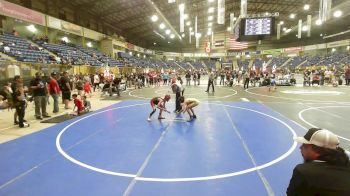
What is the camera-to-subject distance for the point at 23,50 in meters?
21.5

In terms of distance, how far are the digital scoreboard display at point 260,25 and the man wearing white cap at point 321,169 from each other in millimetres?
17538

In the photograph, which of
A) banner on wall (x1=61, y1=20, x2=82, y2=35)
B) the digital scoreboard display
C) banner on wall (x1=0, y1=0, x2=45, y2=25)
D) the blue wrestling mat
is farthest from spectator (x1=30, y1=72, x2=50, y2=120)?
banner on wall (x1=61, y1=20, x2=82, y2=35)

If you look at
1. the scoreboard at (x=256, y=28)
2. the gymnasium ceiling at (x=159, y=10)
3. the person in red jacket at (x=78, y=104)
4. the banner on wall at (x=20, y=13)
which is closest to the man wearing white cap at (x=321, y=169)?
the person in red jacket at (x=78, y=104)

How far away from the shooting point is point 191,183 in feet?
15.3

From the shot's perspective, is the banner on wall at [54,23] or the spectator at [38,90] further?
the banner on wall at [54,23]

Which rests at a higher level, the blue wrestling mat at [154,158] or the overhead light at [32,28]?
the overhead light at [32,28]

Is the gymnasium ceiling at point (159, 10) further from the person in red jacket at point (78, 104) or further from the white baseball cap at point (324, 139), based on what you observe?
the white baseball cap at point (324, 139)

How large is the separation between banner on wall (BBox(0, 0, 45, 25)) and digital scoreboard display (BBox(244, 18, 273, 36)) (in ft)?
67.9

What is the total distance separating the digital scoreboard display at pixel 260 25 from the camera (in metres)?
18.0

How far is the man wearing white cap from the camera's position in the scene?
1897 millimetres

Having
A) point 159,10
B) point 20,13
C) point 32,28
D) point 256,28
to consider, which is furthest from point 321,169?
point 32,28

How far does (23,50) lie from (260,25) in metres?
19.8

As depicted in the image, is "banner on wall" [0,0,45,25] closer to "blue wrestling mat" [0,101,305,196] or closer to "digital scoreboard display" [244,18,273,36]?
"blue wrestling mat" [0,101,305,196]

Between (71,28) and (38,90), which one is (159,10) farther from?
(38,90)
